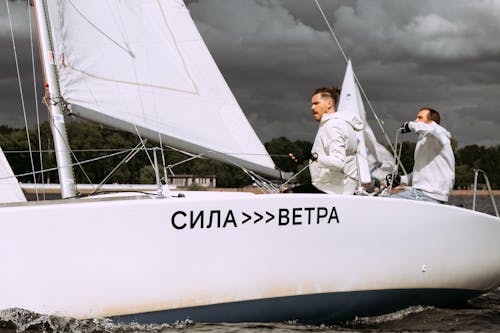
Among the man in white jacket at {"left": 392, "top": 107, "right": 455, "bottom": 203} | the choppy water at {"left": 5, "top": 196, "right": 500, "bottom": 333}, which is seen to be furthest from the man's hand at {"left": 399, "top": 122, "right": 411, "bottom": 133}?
the choppy water at {"left": 5, "top": 196, "right": 500, "bottom": 333}

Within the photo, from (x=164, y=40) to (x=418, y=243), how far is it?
308 centimetres

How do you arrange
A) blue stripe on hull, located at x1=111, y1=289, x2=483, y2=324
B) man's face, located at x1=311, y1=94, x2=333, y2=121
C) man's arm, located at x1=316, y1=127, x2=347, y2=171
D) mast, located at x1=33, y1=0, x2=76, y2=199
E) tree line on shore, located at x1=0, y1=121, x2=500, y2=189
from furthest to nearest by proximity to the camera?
tree line on shore, located at x1=0, y1=121, x2=500, y2=189 < mast, located at x1=33, y1=0, x2=76, y2=199 < man's face, located at x1=311, y1=94, x2=333, y2=121 < man's arm, located at x1=316, y1=127, x2=347, y2=171 < blue stripe on hull, located at x1=111, y1=289, x2=483, y2=324

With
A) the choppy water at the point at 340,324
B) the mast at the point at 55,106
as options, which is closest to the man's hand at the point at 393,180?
the choppy water at the point at 340,324

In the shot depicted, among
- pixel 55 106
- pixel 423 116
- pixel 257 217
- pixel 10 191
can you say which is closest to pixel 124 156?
pixel 10 191

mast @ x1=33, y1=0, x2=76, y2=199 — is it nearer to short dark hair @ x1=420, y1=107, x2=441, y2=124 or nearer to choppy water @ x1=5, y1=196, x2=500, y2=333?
choppy water @ x1=5, y1=196, x2=500, y2=333

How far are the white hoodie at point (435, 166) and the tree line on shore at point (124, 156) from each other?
1.30ft

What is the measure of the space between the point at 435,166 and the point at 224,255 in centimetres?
258

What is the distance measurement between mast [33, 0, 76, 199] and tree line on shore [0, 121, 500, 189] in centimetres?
12

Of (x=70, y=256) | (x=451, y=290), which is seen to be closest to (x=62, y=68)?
(x=70, y=256)

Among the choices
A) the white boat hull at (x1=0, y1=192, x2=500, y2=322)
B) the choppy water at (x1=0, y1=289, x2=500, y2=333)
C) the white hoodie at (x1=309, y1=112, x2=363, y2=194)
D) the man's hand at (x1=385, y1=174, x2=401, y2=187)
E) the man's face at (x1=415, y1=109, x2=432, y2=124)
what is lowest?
the choppy water at (x1=0, y1=289, x2=500, y2=333)

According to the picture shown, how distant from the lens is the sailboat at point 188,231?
16.7 ft

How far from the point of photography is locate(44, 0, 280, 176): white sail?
21.6 feet

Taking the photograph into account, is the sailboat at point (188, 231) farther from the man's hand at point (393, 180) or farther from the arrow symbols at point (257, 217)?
the man's hand at point (393, 180)

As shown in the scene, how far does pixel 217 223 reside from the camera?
531cm
